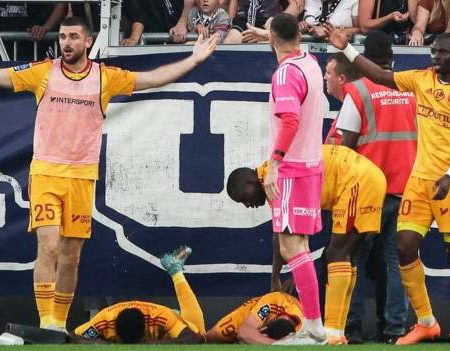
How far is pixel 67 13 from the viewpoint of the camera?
538 inches

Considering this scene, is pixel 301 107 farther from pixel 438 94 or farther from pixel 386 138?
pixel 386 138

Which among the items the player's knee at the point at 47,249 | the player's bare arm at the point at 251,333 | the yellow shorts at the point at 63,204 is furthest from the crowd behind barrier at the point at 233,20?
the player's bare arm at the point at 251,333

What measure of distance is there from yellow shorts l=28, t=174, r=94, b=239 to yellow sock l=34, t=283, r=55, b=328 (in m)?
0.43

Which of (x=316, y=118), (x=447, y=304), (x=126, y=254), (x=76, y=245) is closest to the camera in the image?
(x=316, y=118)

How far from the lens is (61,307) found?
11781 mm

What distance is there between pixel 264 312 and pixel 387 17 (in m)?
3.03

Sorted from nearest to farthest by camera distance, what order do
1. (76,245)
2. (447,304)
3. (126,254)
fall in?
(76,245)
(126,254)
(447,304)

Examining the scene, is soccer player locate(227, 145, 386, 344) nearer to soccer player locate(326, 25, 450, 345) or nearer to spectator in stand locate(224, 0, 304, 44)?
soccer player locate(326, 25, 450, 345)

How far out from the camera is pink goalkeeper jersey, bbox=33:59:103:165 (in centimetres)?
1177

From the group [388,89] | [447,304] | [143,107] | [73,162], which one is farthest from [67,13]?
[447,304]

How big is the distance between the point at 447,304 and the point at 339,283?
2.51 meters

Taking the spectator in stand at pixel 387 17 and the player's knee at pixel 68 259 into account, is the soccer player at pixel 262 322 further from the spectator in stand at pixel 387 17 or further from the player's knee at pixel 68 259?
the spectator in stand at pixel 387 17

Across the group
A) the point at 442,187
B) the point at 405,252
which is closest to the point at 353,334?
the point at 405,252

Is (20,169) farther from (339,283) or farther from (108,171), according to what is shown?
(339,283)
